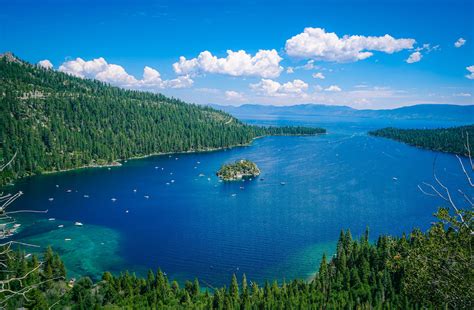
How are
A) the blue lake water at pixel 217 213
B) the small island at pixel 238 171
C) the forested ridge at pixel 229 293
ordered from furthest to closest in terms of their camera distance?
the small island at pixel 238 171 → the blue lake water at pixel 217 213 → the forested ridge at pixel 229 293

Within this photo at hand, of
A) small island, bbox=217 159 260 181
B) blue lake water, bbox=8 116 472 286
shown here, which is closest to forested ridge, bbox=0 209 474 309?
blue lake water, bbox=8 116 472 286

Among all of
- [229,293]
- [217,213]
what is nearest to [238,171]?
[217,213]

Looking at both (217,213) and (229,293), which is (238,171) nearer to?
(217,213)

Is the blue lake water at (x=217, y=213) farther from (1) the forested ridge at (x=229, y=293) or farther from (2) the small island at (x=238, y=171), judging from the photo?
(1) the forested ridge at (x=229, y=293)

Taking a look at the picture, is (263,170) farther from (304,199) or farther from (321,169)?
(304,199)

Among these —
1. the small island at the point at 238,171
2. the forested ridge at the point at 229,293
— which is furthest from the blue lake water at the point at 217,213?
the forested ridge at the point at 229,293

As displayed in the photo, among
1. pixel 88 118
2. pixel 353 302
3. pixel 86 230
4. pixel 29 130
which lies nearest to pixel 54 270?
pixel 86 230
